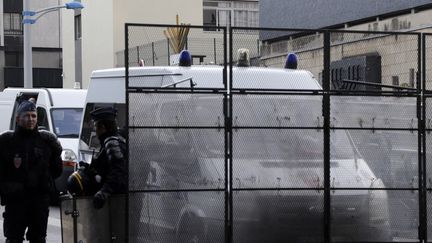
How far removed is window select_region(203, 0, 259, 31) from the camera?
156 feet

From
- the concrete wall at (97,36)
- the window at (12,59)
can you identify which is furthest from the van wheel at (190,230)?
the window at (12,59)

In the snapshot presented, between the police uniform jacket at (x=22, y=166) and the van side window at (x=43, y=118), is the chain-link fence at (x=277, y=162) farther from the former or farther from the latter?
the van side window at (x=43, y=118)

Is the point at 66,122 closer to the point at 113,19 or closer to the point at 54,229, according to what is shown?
the point at 54,229

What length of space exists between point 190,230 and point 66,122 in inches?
361

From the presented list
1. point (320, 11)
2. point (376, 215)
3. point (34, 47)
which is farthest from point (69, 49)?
point (376, 215)

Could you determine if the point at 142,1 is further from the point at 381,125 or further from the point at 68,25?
the point at 381,125

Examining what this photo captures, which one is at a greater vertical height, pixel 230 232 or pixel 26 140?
pixel 26 140

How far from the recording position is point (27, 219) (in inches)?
322

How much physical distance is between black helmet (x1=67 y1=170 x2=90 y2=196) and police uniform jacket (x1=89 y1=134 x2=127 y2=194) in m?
0.10

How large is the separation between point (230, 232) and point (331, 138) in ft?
4.64

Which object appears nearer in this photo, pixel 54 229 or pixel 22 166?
pixel 22 166

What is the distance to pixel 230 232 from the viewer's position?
26.1 feet

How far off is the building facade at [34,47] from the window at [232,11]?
12807mm

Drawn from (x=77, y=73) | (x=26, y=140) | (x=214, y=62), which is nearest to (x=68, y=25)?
(x=77, y=73)
